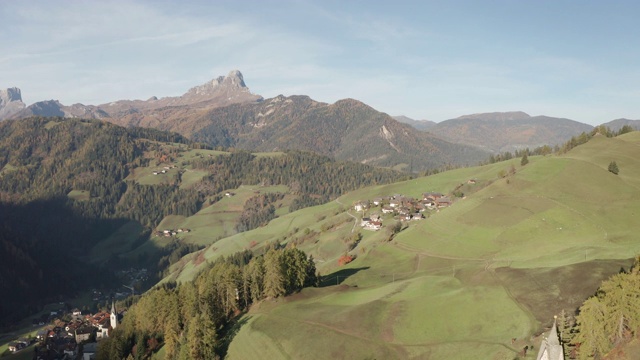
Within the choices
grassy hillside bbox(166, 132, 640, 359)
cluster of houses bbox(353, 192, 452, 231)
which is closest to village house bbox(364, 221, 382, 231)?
→ cluster of houses bbox(353, 192, 452, 231)

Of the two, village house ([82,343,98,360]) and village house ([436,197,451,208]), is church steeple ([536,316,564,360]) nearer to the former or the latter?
village house ([82,343,98,360])

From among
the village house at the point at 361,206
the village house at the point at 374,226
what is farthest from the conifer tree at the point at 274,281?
the village house at the point at 361,206

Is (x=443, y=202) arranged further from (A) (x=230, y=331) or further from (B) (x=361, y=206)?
(A) (x=230, y=331)

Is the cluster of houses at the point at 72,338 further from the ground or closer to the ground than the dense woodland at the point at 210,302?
closer to the ground

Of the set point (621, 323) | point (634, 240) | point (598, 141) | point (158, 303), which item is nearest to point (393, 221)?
point (634, 240)

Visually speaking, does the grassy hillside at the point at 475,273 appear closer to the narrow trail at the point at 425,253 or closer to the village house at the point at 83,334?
the narrow trail at the point at 425,253

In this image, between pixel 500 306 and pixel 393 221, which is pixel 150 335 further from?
pixel 393 221
